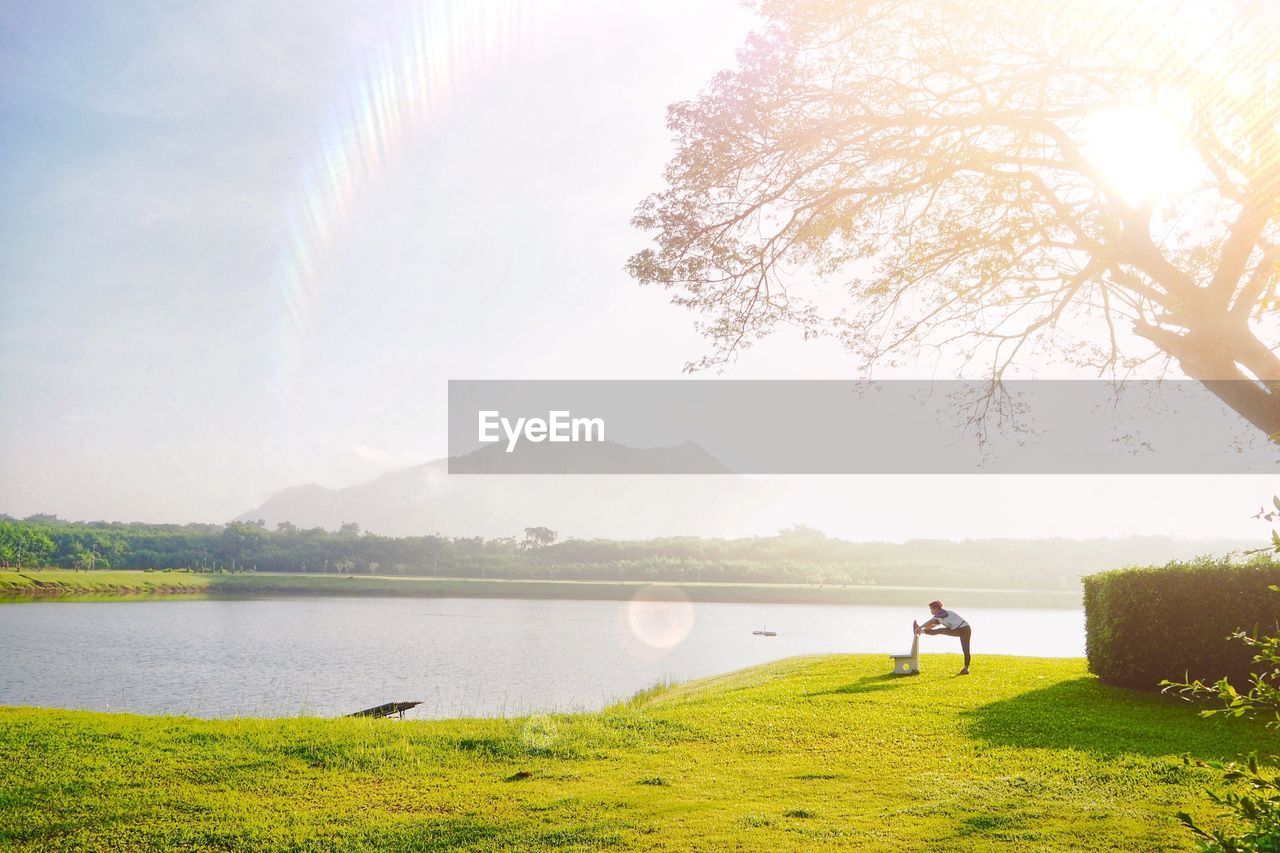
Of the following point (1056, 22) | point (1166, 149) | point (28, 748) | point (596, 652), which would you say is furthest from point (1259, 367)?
point (596, 652)

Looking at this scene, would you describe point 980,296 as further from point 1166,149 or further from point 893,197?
point 1166,149

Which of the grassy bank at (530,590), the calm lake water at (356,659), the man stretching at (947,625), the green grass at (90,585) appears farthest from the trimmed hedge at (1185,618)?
the grassy bank at (530,590)

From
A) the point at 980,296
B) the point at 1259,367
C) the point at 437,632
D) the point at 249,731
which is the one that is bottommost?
the point at 437,632

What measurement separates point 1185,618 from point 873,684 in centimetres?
626

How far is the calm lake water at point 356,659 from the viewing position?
29547mm

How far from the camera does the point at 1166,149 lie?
10484 millimetres

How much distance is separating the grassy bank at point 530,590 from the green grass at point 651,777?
491 ft

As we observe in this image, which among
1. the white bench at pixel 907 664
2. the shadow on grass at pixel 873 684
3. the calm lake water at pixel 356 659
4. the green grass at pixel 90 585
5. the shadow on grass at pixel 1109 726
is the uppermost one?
the shadow on grass at pixel 1109 726

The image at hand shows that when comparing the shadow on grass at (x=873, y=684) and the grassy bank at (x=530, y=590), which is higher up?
the shadow on grass at (x=873, y=684)

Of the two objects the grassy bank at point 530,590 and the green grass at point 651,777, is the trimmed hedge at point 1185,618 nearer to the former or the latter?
the green grass at point 651,777

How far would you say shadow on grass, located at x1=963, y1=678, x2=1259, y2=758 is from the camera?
39.7ft

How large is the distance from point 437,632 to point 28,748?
62320 mm

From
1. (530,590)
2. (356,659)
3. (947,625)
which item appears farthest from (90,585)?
(947,625)

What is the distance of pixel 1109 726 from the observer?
13281 mm
